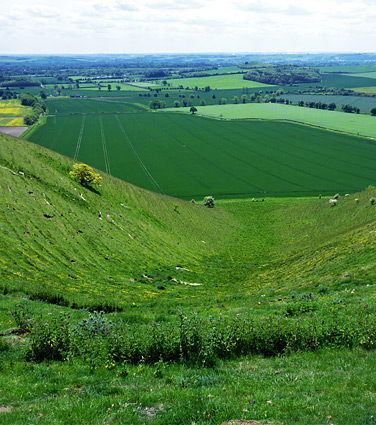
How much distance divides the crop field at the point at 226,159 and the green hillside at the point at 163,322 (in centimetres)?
6453

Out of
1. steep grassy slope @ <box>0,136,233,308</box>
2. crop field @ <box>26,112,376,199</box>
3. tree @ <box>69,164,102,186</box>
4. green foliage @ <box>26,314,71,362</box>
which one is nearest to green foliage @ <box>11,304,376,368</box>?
green foliage @ <box>26,314,71,362</box>

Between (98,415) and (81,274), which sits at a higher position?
(98,415)

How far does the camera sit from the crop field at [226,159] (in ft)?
398

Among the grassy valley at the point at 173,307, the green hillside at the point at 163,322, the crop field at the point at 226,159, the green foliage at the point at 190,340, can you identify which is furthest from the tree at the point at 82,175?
the crop field at the point at 226,159

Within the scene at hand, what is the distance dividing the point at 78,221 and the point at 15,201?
8.96 meters

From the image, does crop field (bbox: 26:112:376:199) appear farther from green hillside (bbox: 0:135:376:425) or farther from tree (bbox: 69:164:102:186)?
green hillside (bbox: 0:135:376:425)

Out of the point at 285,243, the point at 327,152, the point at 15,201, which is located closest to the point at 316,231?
the point at 285,243

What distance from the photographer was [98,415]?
11.5 m

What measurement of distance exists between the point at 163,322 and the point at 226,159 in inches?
5434

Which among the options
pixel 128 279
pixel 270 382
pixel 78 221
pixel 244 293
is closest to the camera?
pixel 270 382

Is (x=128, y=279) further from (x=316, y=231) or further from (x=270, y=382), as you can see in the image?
(x=316, y=231)

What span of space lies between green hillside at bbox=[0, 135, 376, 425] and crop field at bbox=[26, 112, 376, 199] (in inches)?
2540

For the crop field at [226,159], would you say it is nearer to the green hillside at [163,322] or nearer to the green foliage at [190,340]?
the green hillside at [163,322]

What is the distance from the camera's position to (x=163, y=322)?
2136 cm
